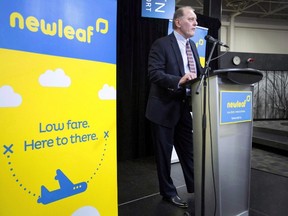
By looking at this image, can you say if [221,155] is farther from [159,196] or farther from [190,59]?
[159,196]

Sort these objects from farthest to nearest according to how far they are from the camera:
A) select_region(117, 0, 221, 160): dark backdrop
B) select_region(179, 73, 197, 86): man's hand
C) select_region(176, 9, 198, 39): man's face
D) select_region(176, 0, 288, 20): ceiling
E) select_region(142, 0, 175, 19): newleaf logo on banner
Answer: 1. select_region(176, 0, 288, 20): ceiling
2. select_region(117, 0, 221, 160): dark backdrop
3. select_region(142, 0, 175, 19): newleaf logo on banner
4. select_region(176, 9, 198, 39): man's face
5. select_region(179, 73, 197, 86): man's hand

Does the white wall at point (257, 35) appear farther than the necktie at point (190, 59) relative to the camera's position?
Yes

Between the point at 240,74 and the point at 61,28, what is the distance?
95 centimetres

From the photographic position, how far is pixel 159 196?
2.32 m

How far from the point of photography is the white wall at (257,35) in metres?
9.02

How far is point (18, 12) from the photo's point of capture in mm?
1037

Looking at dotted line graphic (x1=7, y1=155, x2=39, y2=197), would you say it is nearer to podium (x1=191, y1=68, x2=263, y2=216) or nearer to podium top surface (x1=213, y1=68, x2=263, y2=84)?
podium (x1=191, y1=68, x2=263, y2=216)

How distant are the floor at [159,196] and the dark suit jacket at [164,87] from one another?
2.05 ft

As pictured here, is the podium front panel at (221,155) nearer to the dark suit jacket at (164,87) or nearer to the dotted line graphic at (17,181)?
the dark suit jacket at (164,87)

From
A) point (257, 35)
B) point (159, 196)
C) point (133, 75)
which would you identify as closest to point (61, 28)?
point (159, 196)

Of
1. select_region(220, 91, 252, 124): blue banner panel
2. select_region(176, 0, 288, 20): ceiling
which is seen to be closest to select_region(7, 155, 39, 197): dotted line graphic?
select_region(220, 91, 252, 124): blue banner panel

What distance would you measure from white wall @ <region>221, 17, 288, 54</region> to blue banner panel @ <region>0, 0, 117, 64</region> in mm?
8299

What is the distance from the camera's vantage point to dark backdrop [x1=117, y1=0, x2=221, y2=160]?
3443mm

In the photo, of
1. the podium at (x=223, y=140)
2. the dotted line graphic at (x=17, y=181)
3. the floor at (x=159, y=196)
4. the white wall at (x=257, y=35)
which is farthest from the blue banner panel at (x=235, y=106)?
the white wall at (x=257, y=35)
